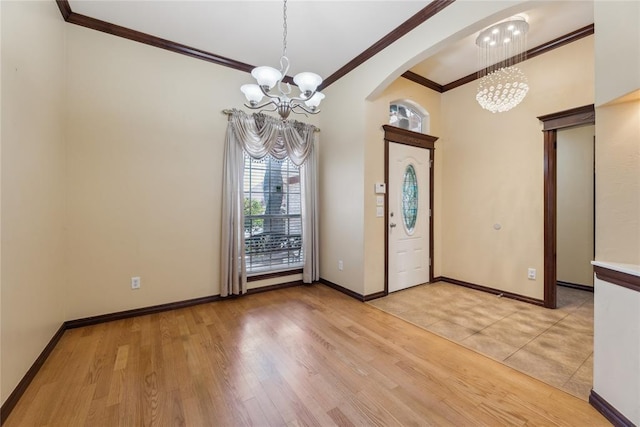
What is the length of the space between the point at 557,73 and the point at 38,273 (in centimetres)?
551

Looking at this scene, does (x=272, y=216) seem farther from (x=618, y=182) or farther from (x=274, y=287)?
(x=618, y=182)

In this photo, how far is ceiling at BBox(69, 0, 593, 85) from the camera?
2439 millimetres

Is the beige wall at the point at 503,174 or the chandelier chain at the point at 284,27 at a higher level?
the chandelier chain at the point at 284,27

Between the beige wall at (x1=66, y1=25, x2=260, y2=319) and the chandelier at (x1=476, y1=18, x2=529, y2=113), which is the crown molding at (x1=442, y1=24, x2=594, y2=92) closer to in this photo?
the chandelier at (x1=476, y1=18, x2=529, y2=113)

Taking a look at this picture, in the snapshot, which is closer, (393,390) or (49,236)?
(393,390)

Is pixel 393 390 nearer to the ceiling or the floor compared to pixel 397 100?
nearer to the floor

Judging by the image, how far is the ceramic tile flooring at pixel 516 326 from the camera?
1926mm

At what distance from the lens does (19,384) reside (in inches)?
64.9

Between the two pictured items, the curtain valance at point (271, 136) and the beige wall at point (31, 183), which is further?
the curtain valance at point (271, 136)

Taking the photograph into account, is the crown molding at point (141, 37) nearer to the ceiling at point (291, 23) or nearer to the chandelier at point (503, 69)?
the ceiling at point (291, 23)

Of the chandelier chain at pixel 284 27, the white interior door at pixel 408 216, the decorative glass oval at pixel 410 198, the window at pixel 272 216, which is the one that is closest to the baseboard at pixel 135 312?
the window at pixel 272 216

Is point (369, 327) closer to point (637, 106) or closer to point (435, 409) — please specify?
point (435, 409)

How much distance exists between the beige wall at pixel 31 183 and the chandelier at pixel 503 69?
13.0ft

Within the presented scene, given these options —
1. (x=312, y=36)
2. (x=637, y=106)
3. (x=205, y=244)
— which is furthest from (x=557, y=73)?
(x=205, y=244)
